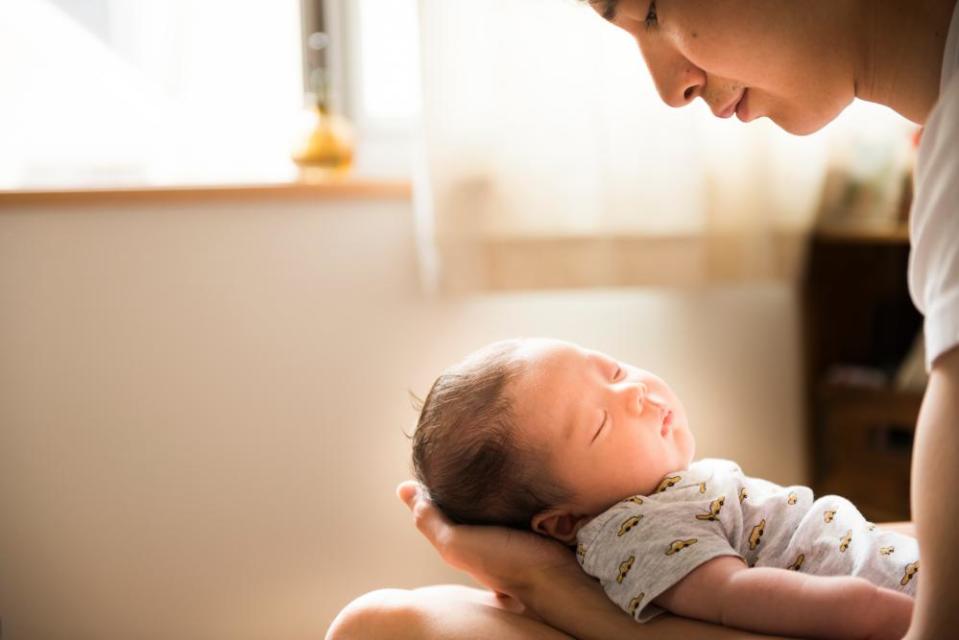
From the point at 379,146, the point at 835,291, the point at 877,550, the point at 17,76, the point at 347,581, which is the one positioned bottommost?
the point at 347,581

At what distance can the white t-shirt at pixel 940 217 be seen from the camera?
943 mm

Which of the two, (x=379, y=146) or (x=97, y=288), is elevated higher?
(x=379, y=146)

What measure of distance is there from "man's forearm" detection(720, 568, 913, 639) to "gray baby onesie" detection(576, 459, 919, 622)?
61 mm

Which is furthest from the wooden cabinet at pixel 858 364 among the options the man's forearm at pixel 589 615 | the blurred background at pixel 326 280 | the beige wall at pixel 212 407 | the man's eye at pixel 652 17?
the man's forearm at pixel 589 615

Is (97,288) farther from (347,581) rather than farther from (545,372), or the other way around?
(545,372)

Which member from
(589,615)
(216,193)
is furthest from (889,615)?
(216,193)

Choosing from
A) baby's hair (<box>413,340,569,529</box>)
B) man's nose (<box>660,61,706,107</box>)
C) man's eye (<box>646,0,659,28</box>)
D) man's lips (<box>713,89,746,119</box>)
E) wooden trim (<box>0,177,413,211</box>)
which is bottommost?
baby's hair (<box>413,340,569,529</box>)

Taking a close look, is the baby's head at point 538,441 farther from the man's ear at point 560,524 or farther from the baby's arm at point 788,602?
the baby's arm at point 788,602

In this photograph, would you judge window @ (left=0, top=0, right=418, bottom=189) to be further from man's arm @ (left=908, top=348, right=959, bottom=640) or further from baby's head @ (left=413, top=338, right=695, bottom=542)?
man's arm @ (left=908, top=348, right=959, bottom=640)

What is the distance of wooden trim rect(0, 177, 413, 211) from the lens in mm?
2135

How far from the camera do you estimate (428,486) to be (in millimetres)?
1353

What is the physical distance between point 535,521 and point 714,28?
2.08 feet

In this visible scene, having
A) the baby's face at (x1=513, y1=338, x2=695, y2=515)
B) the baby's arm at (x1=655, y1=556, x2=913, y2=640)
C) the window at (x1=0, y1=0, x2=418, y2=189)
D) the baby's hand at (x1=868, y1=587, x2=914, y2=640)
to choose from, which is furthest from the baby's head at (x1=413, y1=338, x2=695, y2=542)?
the window at (x1=0, y1=0, x2=418, y2=189)

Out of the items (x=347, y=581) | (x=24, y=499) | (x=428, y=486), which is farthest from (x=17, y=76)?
(x=428, y=486)
